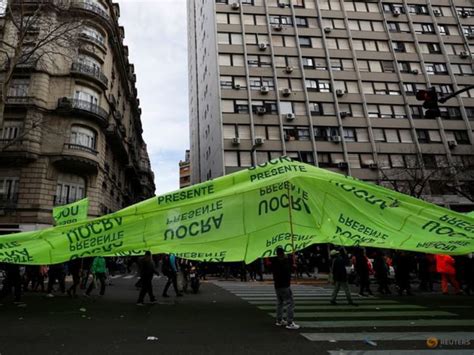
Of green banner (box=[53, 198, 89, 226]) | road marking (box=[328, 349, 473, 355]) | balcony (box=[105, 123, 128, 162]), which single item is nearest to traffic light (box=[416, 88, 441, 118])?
road marking (box=[328, 349, 473, 355])

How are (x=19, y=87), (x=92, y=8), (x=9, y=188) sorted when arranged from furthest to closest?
(x=92, y=8)
(x=19, y=87)
(x=9, y=188)

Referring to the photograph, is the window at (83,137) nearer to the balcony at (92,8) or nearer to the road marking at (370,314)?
the balcony at (92,8)

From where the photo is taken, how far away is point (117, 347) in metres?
5.78

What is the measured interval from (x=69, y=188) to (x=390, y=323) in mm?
27072

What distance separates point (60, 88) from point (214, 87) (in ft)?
56.1

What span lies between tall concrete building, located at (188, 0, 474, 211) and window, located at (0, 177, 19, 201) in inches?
727

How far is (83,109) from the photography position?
28.9 meters

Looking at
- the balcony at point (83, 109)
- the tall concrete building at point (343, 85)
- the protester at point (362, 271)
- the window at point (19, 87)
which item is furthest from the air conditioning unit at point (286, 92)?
the protester at point (362, 271)

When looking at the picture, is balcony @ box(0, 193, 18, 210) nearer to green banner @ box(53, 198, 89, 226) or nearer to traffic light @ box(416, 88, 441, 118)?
green banner @ box(53, 198, 89, 226)

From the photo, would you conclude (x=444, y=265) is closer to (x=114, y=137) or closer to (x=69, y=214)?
(x=69, y=214)

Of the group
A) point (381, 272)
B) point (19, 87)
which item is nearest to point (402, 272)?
point (381, 272)

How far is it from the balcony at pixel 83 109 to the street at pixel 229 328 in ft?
68.5

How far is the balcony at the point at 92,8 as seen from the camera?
30.0 metres

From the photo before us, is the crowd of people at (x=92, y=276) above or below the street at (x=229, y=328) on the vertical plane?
above
